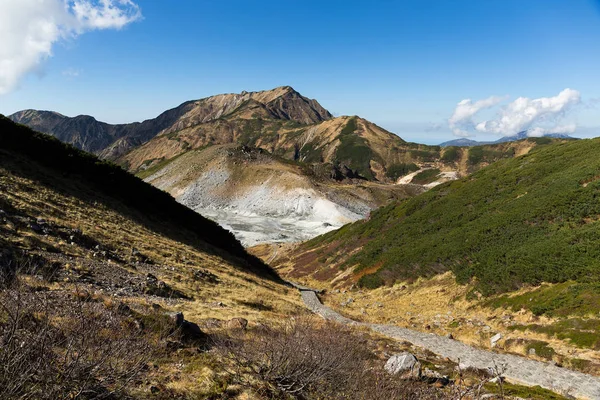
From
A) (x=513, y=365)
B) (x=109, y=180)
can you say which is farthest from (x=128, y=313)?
(x=109, y=180)

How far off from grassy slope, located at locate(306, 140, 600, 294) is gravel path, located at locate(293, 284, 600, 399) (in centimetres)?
690

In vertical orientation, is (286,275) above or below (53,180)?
below

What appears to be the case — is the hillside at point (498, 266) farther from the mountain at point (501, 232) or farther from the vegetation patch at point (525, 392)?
the vegetation patch at point (525, 392)

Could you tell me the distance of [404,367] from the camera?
37.6 feet

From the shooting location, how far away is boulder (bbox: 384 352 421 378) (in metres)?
11.0

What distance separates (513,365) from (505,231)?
17.7m

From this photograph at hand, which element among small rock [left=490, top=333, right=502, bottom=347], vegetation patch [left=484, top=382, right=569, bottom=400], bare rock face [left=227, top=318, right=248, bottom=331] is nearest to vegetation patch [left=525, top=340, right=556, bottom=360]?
small rock [left=490, top=333, right=502, bottom=347]

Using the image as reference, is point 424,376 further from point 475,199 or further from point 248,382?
point 475,199

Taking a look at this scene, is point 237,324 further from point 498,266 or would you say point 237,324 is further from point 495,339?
point 498,266

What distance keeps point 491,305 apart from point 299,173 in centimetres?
10093

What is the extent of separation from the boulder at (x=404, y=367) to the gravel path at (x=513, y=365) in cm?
148

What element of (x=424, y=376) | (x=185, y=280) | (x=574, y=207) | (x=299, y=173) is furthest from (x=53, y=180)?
(x=299, y=173)

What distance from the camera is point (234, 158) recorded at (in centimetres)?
12744

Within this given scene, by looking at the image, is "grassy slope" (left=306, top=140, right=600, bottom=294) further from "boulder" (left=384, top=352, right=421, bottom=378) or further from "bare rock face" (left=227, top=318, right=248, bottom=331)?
"bare rock face" (left=227, top=318, right=248, bottom=331)
